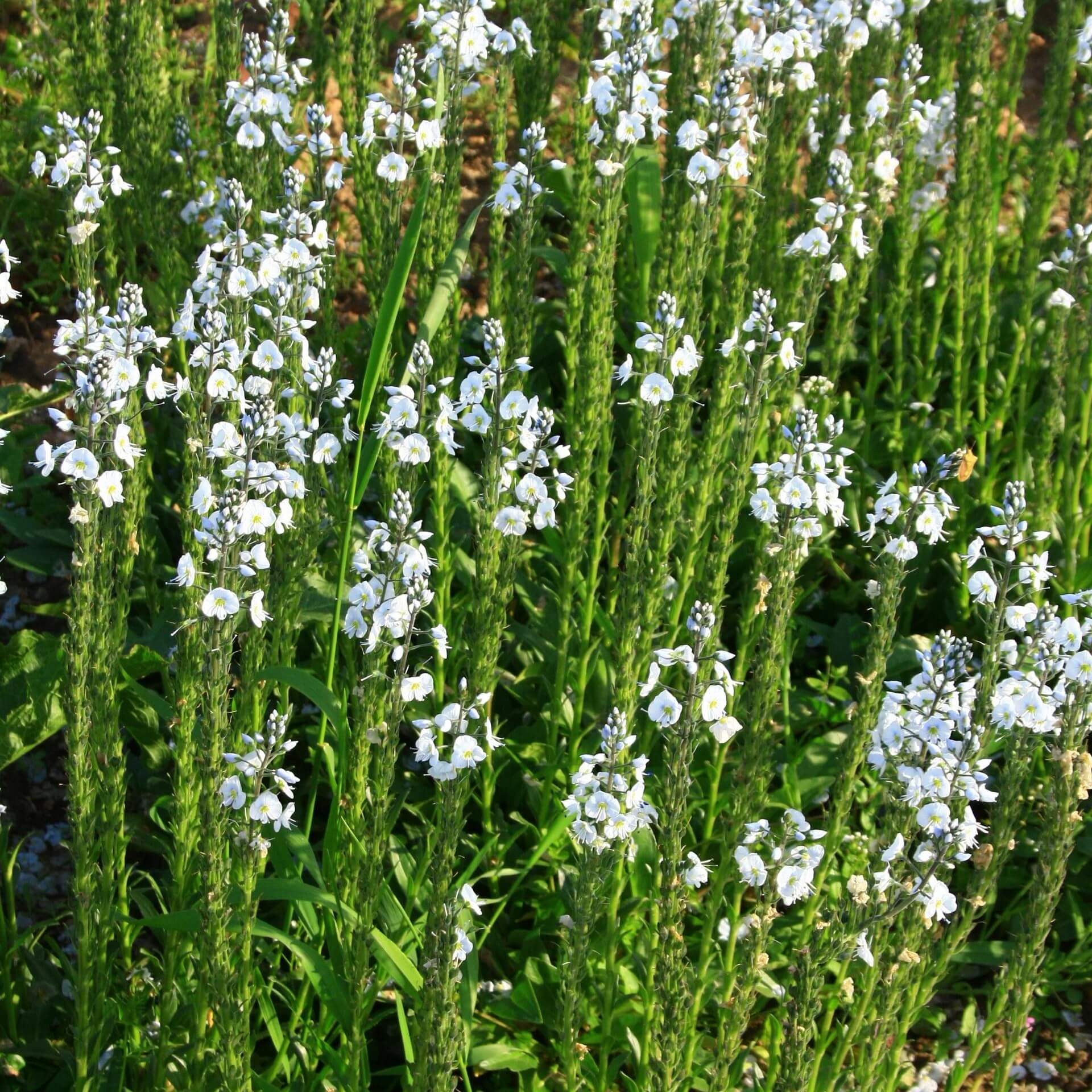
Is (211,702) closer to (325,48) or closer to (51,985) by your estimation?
(51,985)

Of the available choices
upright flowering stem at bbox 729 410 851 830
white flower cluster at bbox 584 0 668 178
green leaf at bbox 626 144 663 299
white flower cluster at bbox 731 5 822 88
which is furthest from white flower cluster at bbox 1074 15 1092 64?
upright flowering stem at bbox 729 410 851 830

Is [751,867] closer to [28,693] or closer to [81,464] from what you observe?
[81,464]

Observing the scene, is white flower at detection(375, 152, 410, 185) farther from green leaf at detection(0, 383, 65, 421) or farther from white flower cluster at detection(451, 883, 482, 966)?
white flower cluster at detection(451, 883, 482, 966)

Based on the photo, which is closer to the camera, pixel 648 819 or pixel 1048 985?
pixel 648 819

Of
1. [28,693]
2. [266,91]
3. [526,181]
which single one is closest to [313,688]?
[28,693]

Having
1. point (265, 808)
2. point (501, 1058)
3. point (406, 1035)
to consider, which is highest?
point (265, 808)

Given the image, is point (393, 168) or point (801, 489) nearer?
point (801, 489)

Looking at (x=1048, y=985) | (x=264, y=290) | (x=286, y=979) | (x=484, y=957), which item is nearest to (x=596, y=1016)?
(x=484, y=957)
